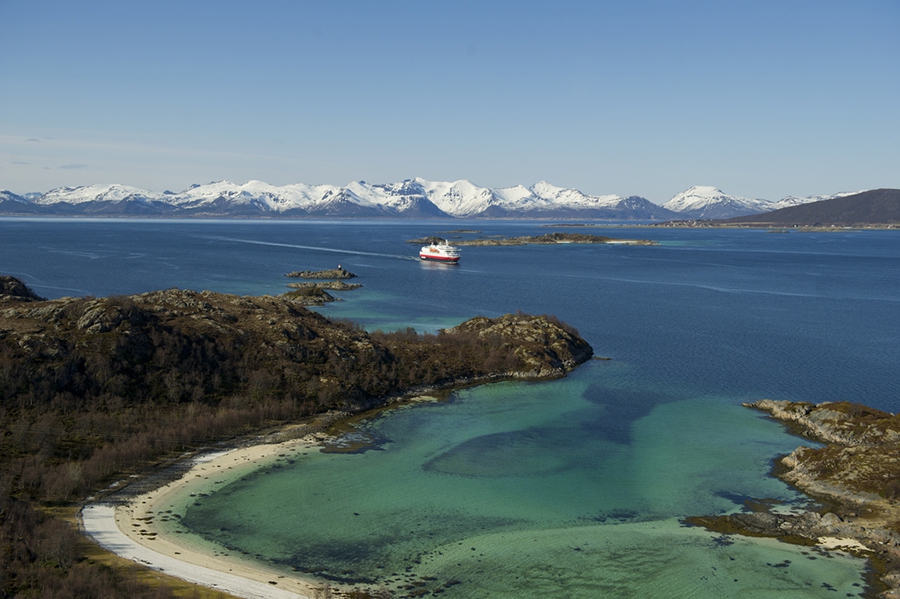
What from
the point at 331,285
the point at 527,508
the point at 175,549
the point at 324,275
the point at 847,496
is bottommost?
the point at 527,508

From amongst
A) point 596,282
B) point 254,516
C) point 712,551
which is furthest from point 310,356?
point 596,282

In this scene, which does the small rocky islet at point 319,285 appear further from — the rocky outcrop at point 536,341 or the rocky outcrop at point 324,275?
the rocky outcrop at point 536,341

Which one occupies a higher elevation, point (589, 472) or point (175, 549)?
point (175, 549)

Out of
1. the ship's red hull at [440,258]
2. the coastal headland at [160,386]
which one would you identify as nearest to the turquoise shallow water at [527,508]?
the coastal headland at [160,386]

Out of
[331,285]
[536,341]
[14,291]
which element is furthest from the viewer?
[331,285]

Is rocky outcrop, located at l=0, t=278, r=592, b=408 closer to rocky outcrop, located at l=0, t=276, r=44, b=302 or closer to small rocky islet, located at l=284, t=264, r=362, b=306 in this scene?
rocky outcrop, located at l=0, t=276, r=44, b=302

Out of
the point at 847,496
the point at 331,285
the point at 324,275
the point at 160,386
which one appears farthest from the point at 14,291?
the point at 324,275

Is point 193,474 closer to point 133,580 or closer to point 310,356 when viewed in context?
point 133,580

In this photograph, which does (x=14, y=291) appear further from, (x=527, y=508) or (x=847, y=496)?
(x=847, y=496)
